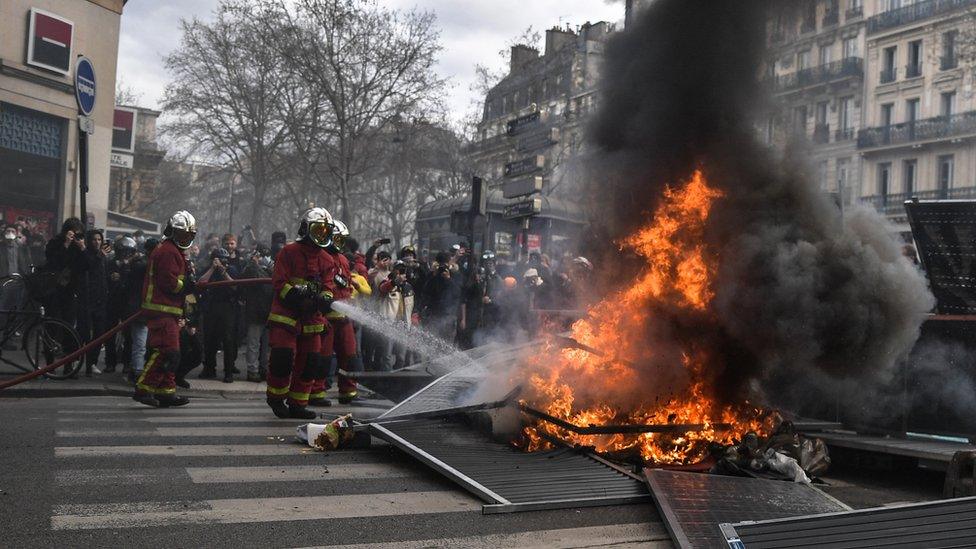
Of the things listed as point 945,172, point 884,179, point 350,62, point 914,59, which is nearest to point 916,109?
point 914,59

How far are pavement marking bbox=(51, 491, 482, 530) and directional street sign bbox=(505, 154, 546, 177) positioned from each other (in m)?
8.57

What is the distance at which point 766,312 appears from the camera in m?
7.04

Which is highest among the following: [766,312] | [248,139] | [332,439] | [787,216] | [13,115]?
[248,139]

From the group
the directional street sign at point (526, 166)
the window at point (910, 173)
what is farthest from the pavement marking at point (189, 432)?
the window at point (910, 173)

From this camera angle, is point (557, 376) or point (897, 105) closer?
point (557, 376)

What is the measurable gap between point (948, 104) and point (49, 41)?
35.5 metres

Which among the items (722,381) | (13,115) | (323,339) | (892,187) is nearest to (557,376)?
(722,381)

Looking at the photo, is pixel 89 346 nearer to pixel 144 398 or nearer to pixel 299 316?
pixel 144 398

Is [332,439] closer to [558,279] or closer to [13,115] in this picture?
[558,279]

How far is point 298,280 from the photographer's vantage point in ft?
28.5

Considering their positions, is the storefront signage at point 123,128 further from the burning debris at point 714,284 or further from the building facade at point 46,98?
the burning debris at point 714,284

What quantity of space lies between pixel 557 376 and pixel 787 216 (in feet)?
7.27

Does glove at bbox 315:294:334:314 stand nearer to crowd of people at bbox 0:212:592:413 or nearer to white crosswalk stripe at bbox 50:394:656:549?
crowd of people at bbox 0:212:592:413

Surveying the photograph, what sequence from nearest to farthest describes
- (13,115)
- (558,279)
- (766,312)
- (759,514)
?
(759,514), (766,312), (558,279), (13,115)
